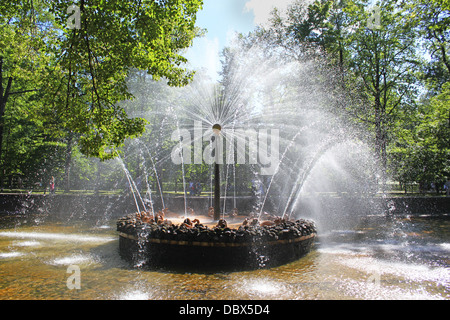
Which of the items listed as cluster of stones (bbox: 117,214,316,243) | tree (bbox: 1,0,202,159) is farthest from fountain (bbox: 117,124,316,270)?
tree (bbox: 1,0,202,159)

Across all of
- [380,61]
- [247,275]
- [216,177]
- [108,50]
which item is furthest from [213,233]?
[380,61]

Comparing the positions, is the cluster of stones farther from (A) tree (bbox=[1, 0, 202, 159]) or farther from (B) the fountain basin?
(A) tree (bbox=[1, 0, 202, 159])

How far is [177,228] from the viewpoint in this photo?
7.13 metres

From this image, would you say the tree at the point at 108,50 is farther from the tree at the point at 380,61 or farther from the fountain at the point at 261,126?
the tree at the point at 380,61

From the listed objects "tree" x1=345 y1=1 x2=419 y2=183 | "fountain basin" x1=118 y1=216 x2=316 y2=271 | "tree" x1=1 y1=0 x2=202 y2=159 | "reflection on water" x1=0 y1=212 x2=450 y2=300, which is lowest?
"reflection on water" x1=0 y1=212 x2=450 y2=300

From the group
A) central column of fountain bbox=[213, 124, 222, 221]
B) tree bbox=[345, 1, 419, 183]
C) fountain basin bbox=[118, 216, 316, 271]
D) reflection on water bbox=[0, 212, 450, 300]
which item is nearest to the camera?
reflection on water bbox=[0, 212, 450, 300]

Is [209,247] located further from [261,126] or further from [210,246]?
[261,126]

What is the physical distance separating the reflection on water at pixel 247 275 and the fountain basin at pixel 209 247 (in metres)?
0.38

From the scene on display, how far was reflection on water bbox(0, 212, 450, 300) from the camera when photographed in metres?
5.19

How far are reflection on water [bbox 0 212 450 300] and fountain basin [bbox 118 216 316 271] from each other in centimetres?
38

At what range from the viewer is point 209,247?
22.3ft

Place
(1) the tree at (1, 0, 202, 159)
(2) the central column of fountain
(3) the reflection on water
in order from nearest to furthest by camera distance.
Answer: (3) the reflection on water < (1) the tree at (1, 0, 202, 159) < (2) the central column of fountain

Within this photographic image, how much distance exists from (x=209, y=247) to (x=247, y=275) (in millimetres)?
1064

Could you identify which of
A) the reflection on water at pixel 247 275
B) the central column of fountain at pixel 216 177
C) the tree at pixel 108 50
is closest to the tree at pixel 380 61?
the reflection on water at pixel 247 275
